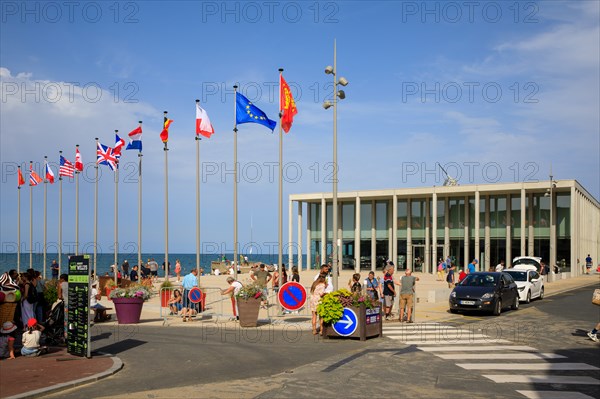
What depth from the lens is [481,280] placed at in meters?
25.3

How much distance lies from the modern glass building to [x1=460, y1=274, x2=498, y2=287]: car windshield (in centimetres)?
2714

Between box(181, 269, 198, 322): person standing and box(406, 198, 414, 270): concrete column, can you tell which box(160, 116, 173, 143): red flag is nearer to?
box(181, 269, 198, 322): person standing

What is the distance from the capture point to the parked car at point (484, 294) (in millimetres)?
23594

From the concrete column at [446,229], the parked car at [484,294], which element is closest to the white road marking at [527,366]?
the parked car at [484,294]

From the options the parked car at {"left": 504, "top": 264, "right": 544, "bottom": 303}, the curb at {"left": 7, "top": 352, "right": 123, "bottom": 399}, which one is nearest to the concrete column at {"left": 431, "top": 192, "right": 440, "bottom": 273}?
the parked car at {"left": 504, "top": 264, "right": 544, "bottom": 303}

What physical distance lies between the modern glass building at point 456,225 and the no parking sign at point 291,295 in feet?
105

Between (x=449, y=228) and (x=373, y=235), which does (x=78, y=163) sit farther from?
(x=449, y=228)

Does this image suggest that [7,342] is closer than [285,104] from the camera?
Yes

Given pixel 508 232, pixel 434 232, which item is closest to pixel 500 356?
pixel 508 232

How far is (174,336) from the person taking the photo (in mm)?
18531

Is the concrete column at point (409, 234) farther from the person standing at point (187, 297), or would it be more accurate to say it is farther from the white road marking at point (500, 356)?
the white road marking at point (500, 356)

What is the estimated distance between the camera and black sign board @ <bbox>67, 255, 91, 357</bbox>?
14.1 m

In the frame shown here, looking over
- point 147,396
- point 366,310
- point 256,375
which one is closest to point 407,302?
point 366,310

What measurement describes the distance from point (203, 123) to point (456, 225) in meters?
39.3
